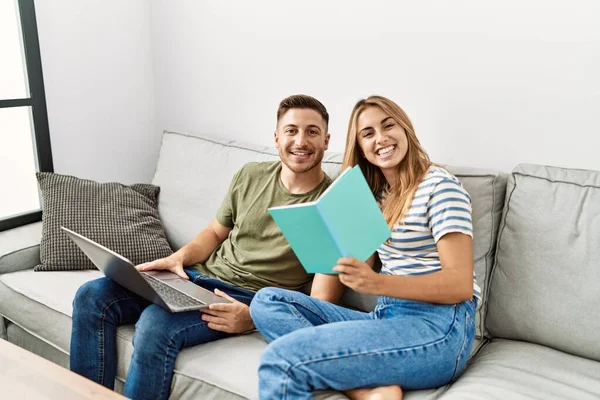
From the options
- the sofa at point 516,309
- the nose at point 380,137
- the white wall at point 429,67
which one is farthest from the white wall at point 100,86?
the nose at point 380,137

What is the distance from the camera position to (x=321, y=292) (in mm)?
1778

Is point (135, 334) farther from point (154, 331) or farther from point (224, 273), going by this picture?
point (224, 273)

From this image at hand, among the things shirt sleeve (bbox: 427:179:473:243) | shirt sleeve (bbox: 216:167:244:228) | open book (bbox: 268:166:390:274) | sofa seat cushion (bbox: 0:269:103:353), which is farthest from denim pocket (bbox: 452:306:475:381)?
sofa seat cushion (bbox: 0:269:103:353)

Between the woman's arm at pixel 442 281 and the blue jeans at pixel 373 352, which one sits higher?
the woman's arm at pixel 442 281

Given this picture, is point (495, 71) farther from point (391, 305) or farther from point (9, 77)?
point (9, 77)

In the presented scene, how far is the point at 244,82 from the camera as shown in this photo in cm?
257

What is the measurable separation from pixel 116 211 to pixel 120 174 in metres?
0.68

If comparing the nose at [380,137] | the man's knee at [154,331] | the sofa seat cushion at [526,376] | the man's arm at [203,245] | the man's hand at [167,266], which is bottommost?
the sofa seat cushion at [526,376]

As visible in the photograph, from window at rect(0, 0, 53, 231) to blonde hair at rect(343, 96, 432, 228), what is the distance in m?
1.52

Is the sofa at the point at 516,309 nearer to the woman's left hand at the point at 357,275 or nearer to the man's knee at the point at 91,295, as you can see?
the man's knee at the point at 91,295

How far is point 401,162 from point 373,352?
1.79ft

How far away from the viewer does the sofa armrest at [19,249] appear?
2.14 meters

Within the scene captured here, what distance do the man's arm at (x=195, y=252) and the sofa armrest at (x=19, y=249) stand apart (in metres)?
0.53

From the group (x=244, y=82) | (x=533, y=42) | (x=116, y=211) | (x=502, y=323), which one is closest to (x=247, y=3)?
(x=244, y=82)
